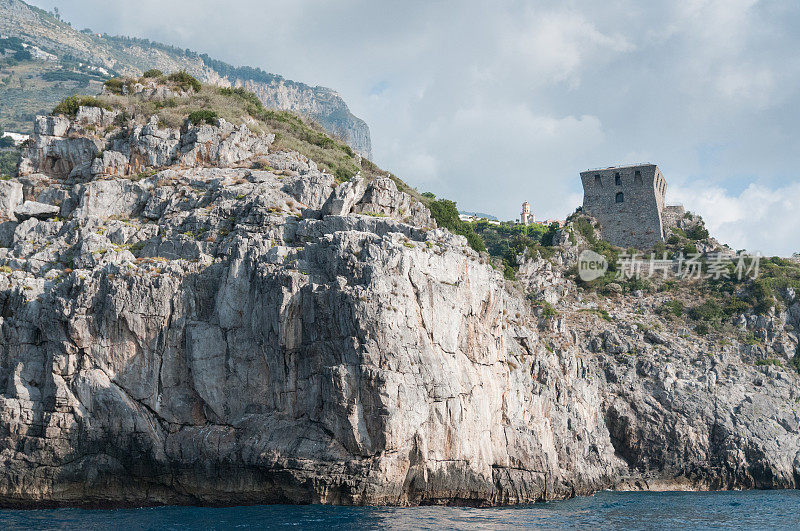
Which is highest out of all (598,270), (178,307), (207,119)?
(207,119)

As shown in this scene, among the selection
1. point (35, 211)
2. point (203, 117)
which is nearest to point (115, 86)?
point (203, 117)

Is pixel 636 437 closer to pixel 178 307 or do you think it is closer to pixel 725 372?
pixel 725 372

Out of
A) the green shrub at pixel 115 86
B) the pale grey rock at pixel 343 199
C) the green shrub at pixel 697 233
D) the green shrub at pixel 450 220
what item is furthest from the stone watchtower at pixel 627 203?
the green shrub at pixel 115 86

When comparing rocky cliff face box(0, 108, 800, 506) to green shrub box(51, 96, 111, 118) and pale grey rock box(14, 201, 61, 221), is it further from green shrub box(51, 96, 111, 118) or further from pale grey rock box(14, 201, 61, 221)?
green shrub box(51, 96, 111, 118)

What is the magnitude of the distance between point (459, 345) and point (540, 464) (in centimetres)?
959

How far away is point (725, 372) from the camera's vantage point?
6162cm

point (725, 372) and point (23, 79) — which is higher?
point (23, 79)

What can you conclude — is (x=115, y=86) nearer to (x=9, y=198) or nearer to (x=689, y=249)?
(x=9, y=198)

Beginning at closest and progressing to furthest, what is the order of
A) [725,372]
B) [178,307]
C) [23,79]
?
[178,307] < [725,372] < [23,79]

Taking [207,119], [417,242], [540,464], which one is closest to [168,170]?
[207,119]

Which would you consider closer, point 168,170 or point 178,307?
point 178,307

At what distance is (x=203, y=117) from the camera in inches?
2170

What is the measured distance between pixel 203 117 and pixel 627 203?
51.8 metres

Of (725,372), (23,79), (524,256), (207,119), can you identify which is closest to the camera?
(207,119)
